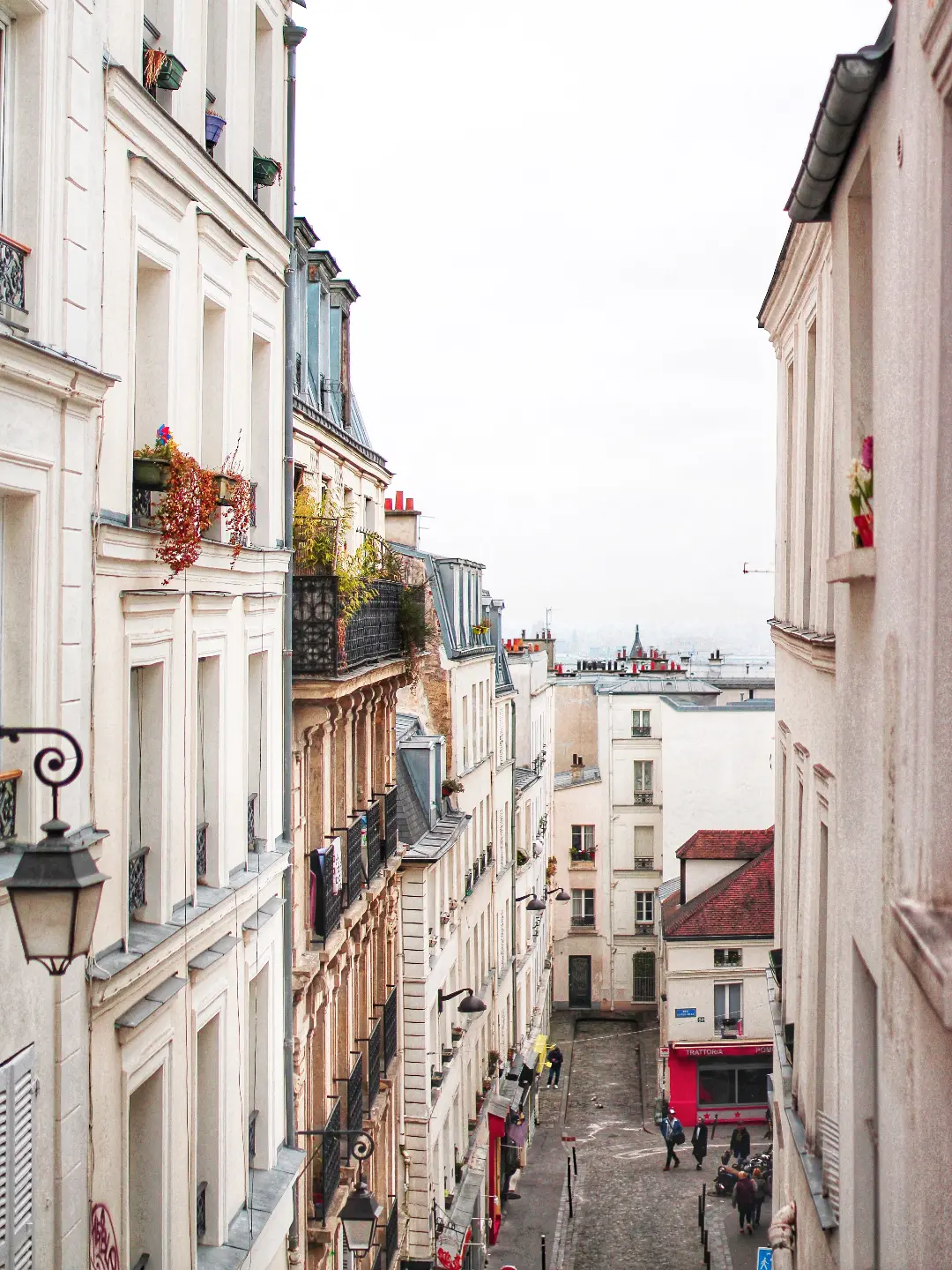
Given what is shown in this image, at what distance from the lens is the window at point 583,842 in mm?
59406

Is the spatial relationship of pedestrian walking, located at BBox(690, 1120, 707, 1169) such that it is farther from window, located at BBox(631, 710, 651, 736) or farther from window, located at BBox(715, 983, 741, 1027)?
window, located at BBox(631, 710, 651, 736)

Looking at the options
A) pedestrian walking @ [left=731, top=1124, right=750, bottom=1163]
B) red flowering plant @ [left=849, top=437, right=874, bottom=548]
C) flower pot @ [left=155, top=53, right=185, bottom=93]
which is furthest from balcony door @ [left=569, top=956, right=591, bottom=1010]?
red flowering plant @ [left=849, top=437, right=874, bottom=548]

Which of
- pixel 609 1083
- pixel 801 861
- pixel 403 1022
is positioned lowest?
pixel 609 1083

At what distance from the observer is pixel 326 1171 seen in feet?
55.9

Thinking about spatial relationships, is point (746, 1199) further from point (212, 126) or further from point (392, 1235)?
point (212, 126)

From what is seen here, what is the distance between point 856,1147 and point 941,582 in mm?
4431

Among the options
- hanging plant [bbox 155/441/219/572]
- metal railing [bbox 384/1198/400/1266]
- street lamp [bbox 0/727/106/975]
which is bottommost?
metal railing [bbox 384/1198/400/1266]

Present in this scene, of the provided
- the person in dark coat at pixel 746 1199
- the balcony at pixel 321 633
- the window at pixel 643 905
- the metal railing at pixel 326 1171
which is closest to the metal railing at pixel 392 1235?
the metal railing at pixel 326 1171

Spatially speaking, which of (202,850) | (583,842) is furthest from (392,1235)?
(583,842)

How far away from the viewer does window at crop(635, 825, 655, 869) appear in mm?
58500

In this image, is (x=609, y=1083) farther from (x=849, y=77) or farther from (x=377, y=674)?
(x=849, y=77)

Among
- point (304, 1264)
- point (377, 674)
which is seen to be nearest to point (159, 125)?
point (377, 674)

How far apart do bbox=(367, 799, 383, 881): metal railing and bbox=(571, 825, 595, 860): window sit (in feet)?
125

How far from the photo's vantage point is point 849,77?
24.2 feet
